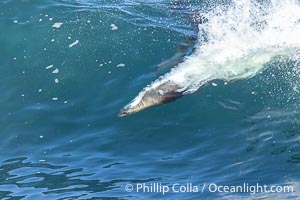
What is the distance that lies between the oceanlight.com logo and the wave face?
2544mm

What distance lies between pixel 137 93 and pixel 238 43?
235cm

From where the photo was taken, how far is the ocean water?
8805 mm

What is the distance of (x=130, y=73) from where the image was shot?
11.3 meters

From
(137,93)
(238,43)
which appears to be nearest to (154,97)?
(137,93)

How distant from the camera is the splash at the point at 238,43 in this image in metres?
11.0

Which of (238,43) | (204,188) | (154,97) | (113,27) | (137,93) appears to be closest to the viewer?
(204,188)

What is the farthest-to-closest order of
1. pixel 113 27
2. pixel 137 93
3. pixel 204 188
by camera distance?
pixel 113 27
pixel 137 93
pixel 204 188

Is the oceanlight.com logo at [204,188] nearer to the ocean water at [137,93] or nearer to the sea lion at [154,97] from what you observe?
the ocean water at [137,93]

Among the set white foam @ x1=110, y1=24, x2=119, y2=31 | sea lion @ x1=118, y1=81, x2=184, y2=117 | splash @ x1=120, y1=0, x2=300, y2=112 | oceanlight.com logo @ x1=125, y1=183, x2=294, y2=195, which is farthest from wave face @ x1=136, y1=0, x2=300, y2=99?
oceanlight.com logo @ x1=125, y1=183, x2=294, y2=195

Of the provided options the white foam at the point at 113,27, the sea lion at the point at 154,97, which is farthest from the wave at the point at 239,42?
the white foam at the point at 113,27

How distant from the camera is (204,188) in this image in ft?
27.5

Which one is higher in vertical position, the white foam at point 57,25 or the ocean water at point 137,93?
the white foam at point 57,25

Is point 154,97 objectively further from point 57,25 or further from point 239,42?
point 57,25

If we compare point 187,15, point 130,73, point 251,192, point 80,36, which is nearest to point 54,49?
point 80,36
